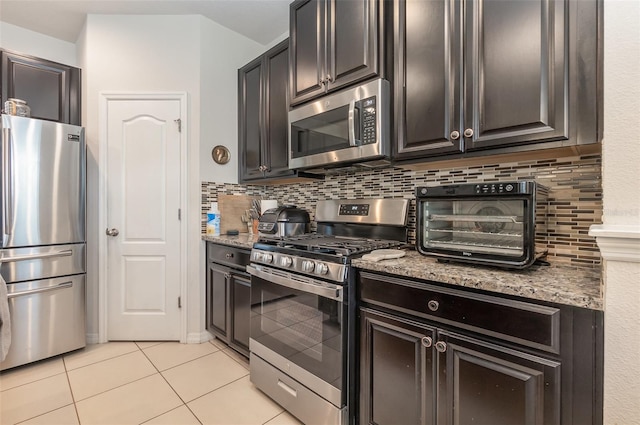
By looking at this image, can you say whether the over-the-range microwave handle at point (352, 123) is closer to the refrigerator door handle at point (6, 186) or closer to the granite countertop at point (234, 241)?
the granite countertop at point (234, 241)

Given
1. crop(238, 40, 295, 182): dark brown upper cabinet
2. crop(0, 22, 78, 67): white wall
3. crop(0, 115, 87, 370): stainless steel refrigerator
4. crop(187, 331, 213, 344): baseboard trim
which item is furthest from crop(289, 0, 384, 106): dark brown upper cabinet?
crop(0, 22, 78, 67): white wall

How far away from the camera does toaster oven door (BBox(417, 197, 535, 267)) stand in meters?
1.08

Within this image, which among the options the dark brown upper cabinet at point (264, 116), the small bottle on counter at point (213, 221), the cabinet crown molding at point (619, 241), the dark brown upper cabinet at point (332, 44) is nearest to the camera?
the cabinet crown molding at point (619, 241)

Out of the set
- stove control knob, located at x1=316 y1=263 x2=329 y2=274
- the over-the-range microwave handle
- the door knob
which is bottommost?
stove control knob, located at x1=316 y1=263 x2=329 y2=274

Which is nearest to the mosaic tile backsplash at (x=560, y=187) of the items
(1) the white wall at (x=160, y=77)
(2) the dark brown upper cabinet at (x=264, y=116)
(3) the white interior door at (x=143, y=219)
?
(2) the dark brown upper cabinet at (x=264, y=116)

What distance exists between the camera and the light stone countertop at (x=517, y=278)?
0.88 metres

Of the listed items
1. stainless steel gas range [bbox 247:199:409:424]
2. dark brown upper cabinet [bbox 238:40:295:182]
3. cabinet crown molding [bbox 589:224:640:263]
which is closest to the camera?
cabinet crown molding [bbox 589:224:640:263]

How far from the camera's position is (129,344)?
2.46 m

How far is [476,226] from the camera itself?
1340 mm

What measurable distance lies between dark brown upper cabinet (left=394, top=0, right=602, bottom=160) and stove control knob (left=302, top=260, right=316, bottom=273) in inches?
28.5

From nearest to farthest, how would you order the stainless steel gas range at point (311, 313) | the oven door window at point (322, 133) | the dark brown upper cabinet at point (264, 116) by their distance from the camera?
the stainless steel gas range at point (311, 313) < the oven door window at point (322, 133) < the dark brown upper cabinet at point (264, 116)

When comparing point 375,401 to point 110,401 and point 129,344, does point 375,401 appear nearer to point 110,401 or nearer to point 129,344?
point 110,401

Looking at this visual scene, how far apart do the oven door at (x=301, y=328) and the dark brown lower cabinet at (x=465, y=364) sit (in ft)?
0.40

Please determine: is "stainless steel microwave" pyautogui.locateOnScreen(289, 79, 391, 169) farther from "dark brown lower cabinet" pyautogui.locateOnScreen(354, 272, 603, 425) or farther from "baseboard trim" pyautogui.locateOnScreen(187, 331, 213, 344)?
"baseboard trim" pyautogui.locateOnScreen(187, 331, 213, 344)
